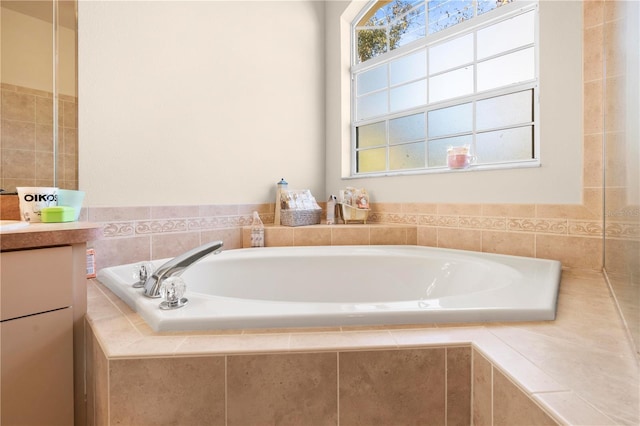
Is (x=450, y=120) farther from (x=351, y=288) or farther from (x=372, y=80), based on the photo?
(x=351, y=288)

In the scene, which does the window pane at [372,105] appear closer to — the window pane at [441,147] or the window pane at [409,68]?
the window pane at [409,68]

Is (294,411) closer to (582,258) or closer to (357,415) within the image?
(357,415)

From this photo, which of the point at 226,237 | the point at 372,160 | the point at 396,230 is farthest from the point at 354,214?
the point at 226,237

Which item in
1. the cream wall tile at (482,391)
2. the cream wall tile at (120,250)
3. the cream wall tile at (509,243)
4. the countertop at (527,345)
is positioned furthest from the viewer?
the cream wall tile at (509,243)

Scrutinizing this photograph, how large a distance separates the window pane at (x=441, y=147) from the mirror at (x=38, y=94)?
2.10m

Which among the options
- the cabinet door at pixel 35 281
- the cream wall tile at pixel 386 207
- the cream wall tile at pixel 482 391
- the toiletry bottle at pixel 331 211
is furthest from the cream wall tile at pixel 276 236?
the cream wall tile at pixel 482 391

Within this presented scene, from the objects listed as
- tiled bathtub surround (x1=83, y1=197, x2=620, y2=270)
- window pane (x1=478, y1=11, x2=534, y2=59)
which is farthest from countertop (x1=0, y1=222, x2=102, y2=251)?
window pane (x1=478, y1=11, x2=534, y2=59)

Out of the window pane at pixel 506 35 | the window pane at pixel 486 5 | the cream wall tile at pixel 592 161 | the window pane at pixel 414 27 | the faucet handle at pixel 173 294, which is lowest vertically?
the faucet handle at pixel 173 294

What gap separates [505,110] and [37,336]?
2.37 metres

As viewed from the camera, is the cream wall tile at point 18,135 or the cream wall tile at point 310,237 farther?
the cream wall tile at point 310,237

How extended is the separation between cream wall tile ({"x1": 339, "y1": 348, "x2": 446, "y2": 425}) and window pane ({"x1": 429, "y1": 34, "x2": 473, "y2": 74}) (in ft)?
6.57

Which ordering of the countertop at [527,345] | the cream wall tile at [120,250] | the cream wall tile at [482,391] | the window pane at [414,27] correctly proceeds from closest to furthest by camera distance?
the countertop at [527,345] → the cream wall tile at [482,391] → the cream wall tile at [120,250] → the window pane at [414,27]

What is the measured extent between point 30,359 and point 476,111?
2.39 m

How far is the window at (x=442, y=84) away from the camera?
1794 millimetres
